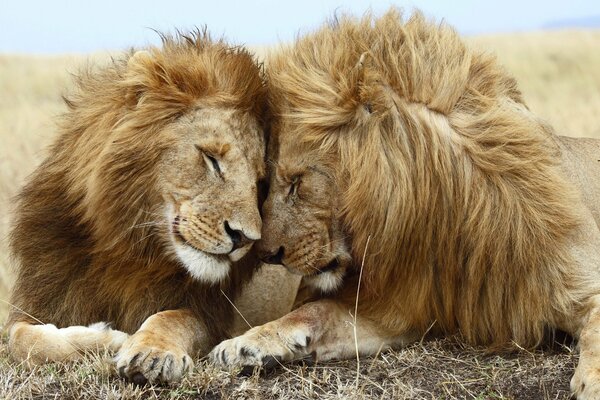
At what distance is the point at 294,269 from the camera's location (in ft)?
12.7

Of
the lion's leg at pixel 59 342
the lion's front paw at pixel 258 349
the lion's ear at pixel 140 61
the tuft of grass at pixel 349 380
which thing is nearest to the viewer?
the tuft of grass at pixel 349 380

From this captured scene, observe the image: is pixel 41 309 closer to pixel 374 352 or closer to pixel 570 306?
pixel 374 352

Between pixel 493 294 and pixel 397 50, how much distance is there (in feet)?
3.28

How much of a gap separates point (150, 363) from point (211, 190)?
2.23 feet

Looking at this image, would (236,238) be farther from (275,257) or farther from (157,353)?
(157,353)

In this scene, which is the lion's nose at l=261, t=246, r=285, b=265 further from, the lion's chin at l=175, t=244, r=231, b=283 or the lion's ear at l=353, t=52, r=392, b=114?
the lion's ear at l=353, t=52, r=392, b=114

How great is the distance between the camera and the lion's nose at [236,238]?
12.1 feet

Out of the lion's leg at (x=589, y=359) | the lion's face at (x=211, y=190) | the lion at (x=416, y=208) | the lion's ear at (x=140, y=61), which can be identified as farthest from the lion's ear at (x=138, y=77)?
the lion's leg at (x=589, y=359)

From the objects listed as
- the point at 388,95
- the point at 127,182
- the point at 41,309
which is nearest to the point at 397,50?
the point at 388,95

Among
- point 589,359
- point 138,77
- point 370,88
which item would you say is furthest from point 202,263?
point 589,359

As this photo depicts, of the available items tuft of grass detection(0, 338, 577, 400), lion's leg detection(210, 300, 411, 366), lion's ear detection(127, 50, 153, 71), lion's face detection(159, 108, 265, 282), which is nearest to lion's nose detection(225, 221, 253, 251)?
lion's face detection(159, 108, 265, 282)

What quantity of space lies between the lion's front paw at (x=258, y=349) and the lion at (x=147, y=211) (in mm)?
152

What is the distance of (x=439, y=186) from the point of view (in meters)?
3.78

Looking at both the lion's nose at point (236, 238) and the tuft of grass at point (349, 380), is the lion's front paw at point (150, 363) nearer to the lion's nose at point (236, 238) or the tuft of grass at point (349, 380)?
the tuft of grass at point (349, 380)
